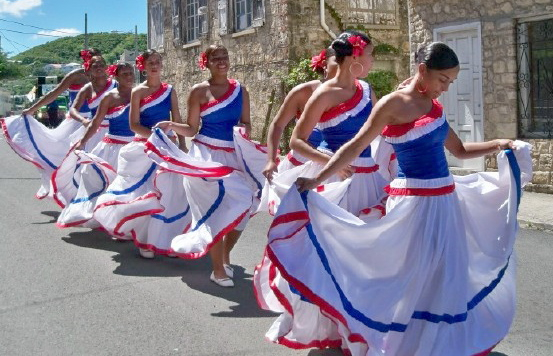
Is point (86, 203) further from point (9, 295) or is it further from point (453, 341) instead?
point (453, 341)

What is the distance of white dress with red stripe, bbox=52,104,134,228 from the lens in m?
8.87

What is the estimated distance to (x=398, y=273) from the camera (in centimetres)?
453

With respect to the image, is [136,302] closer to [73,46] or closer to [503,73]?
[503,73]

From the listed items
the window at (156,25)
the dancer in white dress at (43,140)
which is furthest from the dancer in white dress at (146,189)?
the window at (156,25)

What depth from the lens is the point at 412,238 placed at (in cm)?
454

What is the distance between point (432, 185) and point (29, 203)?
8.89 metres

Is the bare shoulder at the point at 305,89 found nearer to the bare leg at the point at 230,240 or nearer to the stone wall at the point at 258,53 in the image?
the bare leg at the point at 230,240

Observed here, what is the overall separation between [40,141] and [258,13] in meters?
10.1

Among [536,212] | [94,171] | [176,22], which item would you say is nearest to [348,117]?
[94,171]

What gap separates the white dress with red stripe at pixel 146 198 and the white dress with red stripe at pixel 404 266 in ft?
10.9

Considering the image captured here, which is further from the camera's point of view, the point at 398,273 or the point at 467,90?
the point at 467,90

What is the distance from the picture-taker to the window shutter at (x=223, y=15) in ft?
70.6

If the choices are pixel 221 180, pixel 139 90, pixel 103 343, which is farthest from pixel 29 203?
pixel 103 343

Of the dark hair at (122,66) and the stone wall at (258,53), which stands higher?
the stone wall at (258,53)
